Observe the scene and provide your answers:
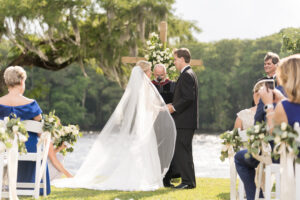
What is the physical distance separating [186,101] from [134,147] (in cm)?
105

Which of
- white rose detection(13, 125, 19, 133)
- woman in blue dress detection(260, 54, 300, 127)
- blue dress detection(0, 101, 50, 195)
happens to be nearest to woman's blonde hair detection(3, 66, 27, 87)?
blue dress detection(0, 101, 50, 195)

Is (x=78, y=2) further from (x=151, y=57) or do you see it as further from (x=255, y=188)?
(x=255, y=188)

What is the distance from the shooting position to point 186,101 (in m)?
7.09

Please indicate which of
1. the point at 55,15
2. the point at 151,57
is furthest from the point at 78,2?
the point at 151,57

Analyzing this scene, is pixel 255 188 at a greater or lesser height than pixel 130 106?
lesser

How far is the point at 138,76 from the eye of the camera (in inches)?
283

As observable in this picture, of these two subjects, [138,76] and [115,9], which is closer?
[138,76]

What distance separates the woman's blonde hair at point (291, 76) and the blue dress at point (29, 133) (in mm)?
3066

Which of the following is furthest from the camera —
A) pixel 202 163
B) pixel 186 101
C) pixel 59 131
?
pixel 202 163

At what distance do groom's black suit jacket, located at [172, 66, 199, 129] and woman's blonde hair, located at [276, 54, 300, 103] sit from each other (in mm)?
3283

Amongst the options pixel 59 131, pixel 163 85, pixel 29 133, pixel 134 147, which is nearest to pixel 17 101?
pixel 29 133

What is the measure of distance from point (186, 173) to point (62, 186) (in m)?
1.78

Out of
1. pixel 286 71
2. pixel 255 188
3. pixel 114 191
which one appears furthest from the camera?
pixel 114 191

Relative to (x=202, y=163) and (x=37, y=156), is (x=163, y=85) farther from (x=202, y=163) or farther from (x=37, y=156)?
(x=202, y=163)
